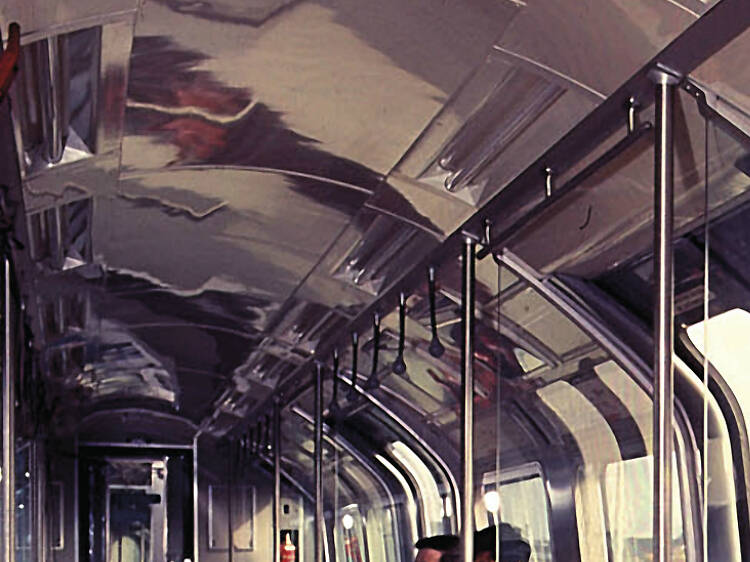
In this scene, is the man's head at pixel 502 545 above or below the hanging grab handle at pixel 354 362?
below

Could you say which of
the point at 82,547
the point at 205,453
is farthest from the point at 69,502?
the point at 205,453

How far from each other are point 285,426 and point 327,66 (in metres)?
4.80

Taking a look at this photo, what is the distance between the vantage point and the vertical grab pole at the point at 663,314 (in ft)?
8.40

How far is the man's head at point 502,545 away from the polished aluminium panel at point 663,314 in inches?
45.6

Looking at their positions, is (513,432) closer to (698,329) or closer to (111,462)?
(698,329)

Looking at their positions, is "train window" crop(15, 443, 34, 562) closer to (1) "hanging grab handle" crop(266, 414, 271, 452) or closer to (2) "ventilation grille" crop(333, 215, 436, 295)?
(1) "hanging grab handle" crop(266, 414, 271, 452)

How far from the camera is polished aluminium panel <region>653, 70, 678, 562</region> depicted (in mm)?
2561

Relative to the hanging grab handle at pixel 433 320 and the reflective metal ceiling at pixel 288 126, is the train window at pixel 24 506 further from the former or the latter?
the hanging grab handle at pixel 433 320

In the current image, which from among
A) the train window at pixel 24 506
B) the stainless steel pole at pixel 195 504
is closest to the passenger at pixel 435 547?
the train window at pixel 24 506

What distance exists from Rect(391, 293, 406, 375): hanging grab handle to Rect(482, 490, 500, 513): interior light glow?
45.3 inches

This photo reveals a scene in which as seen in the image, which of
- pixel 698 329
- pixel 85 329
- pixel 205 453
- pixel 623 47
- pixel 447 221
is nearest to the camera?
pixel 698 329

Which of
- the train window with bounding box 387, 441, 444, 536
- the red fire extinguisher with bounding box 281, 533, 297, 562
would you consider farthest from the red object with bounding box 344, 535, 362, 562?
the red fire extinguisher with bounding box 281, 533, 297, 562

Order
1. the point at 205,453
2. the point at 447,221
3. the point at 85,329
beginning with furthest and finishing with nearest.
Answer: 1. the point at 205,453
2. the point at 85,329
3. the point at 447,221

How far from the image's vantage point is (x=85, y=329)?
8141 mm
